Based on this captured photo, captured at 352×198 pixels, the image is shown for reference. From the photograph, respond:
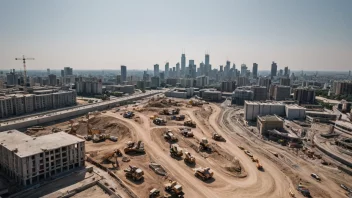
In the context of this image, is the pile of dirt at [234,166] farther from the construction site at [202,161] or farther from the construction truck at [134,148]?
the construction truck at [134,148]

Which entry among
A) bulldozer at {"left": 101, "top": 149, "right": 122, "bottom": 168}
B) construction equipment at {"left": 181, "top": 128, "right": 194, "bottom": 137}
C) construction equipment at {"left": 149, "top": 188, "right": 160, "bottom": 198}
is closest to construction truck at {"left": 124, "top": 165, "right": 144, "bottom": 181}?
bulldozer at {"left": 101, "top": 149, "right": 122, "bottom": 168}

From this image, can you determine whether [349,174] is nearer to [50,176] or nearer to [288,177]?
[288,177]

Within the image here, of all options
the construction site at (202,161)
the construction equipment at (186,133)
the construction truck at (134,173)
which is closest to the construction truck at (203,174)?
the construction site at (202,161)

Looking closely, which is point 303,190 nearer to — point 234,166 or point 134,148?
point 234,166

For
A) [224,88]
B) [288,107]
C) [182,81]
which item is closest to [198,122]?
[288,107]

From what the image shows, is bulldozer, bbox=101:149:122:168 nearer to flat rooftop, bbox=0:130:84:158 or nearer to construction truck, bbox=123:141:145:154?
construction truck, bbox=123:141:145:154

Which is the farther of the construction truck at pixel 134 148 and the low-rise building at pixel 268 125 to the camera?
the low-rise building at pixel 268 125
